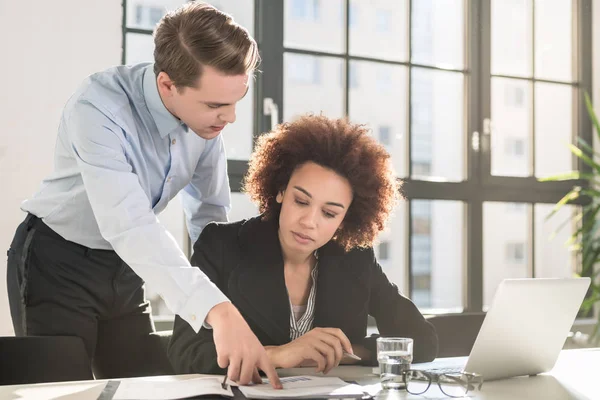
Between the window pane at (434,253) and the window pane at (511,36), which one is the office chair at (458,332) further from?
the window pane at (511,36)

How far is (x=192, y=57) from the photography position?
166 centimetres

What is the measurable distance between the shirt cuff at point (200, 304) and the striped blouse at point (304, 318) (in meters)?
0.63

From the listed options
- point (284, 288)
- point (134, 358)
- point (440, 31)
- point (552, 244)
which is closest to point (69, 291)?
point (134, 358)

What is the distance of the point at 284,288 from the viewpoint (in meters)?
1.90

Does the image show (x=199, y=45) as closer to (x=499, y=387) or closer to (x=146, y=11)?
(x=499, y=387)

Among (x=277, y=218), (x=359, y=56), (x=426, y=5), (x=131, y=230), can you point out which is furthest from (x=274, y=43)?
(x=131, y=230)

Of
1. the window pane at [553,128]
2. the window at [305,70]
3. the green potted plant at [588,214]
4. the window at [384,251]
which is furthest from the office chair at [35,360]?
the window at [384,251]

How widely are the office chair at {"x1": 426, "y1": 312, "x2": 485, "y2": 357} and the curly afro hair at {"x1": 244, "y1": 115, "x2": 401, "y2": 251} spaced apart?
1443 millimetres

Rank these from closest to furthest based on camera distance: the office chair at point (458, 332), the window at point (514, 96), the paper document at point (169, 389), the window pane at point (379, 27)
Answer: the paper document at point (169, 389) < the office chair at point (458, 332) < the window pane at point (379, 27) < the window at point (514, 96)

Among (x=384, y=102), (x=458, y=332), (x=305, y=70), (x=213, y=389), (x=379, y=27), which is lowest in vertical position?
(x=458, y=332)

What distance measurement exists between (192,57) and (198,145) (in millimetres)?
453

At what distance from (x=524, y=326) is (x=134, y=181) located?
86 cm

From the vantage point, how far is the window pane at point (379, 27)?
370 centimetres

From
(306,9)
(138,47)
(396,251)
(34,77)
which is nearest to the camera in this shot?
(34,77)
